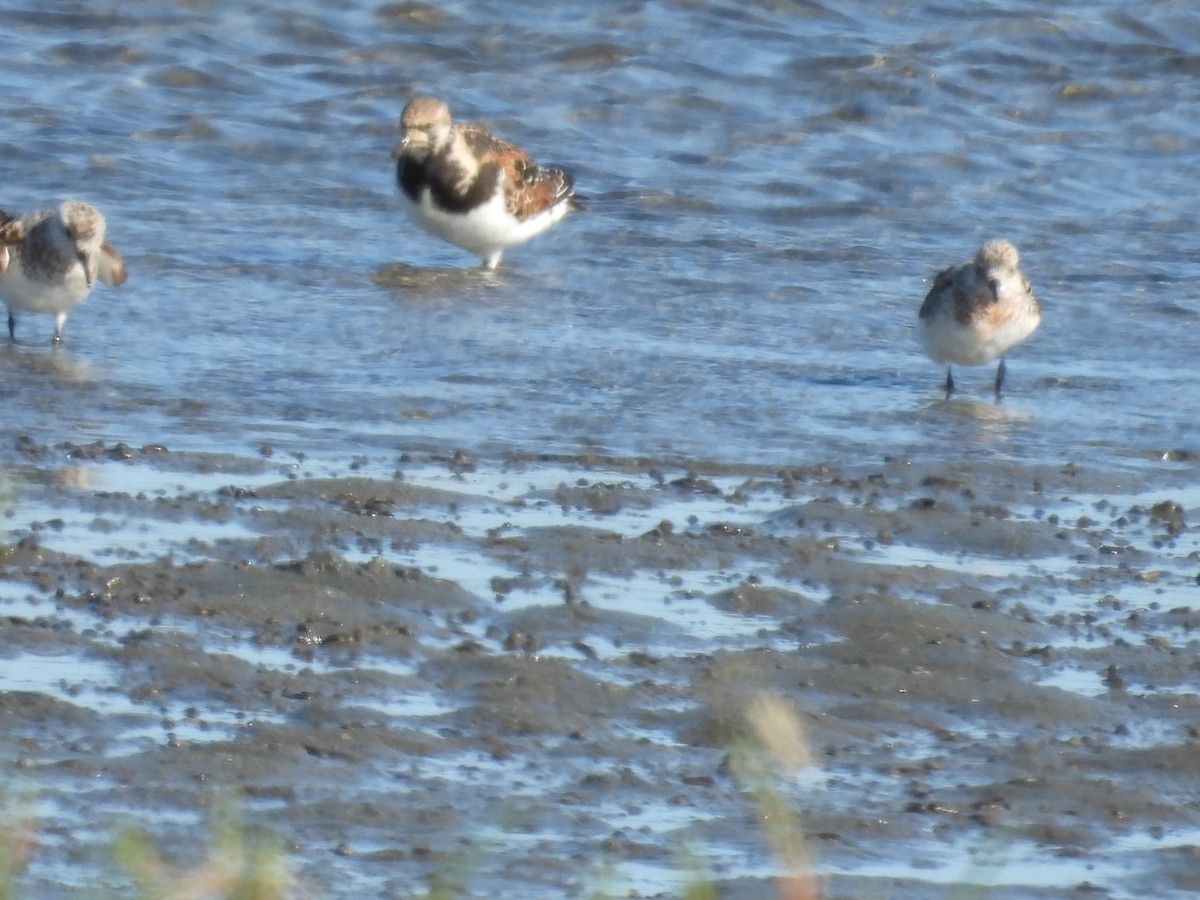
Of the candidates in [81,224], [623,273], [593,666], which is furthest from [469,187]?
[593,666]

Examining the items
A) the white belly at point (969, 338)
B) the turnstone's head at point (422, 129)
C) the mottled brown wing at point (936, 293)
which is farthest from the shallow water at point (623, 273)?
the turnstone's head at point (422, 129)

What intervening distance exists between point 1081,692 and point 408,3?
39.5ft

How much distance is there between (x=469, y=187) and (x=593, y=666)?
689 centimetres

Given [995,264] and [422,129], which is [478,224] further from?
[995,264]

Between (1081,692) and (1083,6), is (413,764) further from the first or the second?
(1083,6)

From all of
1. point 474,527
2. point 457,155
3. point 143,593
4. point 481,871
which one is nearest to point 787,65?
point 457,155

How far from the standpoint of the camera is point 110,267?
9.93 metres

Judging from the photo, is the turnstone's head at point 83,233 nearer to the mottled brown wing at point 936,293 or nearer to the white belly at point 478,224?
the white belly at point 478,224

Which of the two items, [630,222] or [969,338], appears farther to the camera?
[630,222]

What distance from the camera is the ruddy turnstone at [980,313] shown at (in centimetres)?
945

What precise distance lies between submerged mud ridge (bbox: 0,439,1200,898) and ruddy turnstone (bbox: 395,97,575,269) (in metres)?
4.60

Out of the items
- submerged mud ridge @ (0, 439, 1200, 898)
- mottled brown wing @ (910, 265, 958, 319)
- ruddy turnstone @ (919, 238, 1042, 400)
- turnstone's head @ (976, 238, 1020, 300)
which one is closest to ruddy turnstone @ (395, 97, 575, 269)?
mottled brown wing @ (910, 265, 958, 319)

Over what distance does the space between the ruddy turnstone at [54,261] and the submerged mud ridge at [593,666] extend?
6.49ft

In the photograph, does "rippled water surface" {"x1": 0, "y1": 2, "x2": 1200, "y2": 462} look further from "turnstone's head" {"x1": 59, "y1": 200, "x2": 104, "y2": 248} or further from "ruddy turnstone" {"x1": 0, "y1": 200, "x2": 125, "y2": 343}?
"turnstone's head" {"x1": 59, "y1": 200, "x2": 104, "y2": 248}
